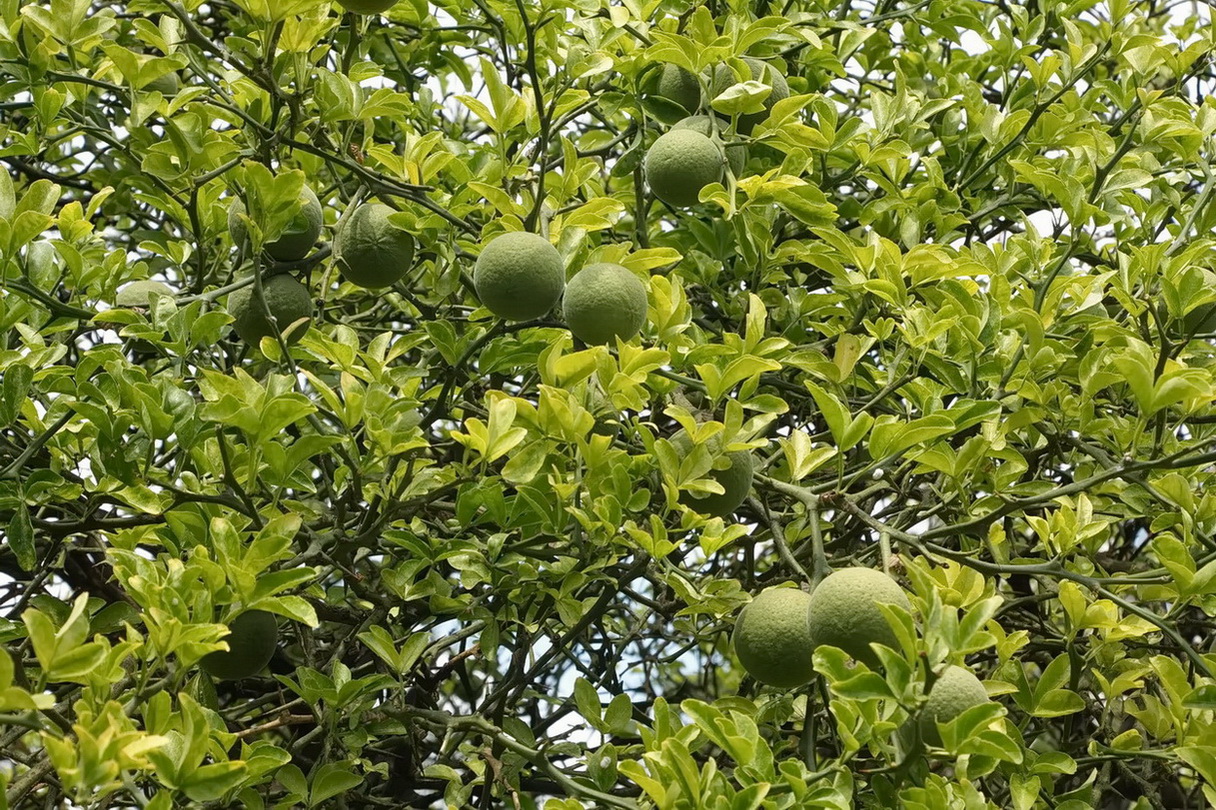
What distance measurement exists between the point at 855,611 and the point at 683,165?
0.72 metres

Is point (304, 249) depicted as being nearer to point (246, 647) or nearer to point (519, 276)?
point (519, 276)

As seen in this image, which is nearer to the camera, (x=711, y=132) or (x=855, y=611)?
(x=855, y=611)

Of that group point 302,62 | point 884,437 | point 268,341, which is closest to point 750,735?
point 884,437

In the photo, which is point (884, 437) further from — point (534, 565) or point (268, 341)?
point (268, 341)

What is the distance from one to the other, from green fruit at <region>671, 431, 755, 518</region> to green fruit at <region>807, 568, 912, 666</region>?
0.24 metres

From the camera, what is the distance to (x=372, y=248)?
179 centimetres

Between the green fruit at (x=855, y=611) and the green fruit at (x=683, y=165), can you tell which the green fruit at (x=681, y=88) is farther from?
the green fruit at (x=855, y=611)

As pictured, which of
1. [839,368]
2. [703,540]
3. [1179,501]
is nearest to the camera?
[703,540]

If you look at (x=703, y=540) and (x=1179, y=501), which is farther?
(x=1179, y=501)

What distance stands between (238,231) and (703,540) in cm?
86

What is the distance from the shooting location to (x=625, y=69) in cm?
193

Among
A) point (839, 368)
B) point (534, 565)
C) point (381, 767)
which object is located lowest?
point (381, 767)

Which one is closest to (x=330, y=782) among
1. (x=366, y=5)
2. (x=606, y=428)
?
(x=606, y=428)

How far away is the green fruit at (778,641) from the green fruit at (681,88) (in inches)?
33.9
